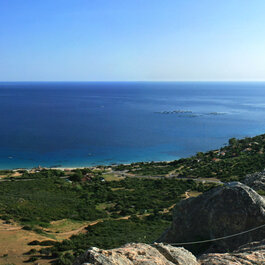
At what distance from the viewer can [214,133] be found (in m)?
101

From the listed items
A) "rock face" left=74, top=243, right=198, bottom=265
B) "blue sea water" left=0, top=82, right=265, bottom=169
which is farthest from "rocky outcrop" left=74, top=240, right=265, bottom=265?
"blue sea water" left=0, top=82, right=265, bottom=169

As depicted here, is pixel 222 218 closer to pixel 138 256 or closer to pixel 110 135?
pixel 138 256

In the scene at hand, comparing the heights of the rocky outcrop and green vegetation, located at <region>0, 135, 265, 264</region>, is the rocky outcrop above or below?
above

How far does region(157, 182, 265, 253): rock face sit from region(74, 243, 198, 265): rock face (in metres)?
4.06

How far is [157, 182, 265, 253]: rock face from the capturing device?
45.1 ft

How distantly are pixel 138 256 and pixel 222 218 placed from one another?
6.47 m

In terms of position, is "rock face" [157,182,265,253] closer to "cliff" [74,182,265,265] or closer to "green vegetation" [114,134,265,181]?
"cliff" [74,182,265,265]

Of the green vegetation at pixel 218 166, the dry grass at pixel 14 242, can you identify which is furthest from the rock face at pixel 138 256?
the green vegetation at pixel 218 166

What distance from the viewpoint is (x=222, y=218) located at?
14.3 m

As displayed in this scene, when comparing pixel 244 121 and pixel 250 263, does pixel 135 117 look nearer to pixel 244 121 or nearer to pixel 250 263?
pixel 244 121

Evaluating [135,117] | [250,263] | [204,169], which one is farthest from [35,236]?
[135,117]

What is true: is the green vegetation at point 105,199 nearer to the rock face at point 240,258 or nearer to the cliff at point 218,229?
the cliff at point 218,229

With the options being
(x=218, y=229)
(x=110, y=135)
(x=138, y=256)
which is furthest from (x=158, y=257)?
(x=110, y=135)

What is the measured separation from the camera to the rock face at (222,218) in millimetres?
13750
